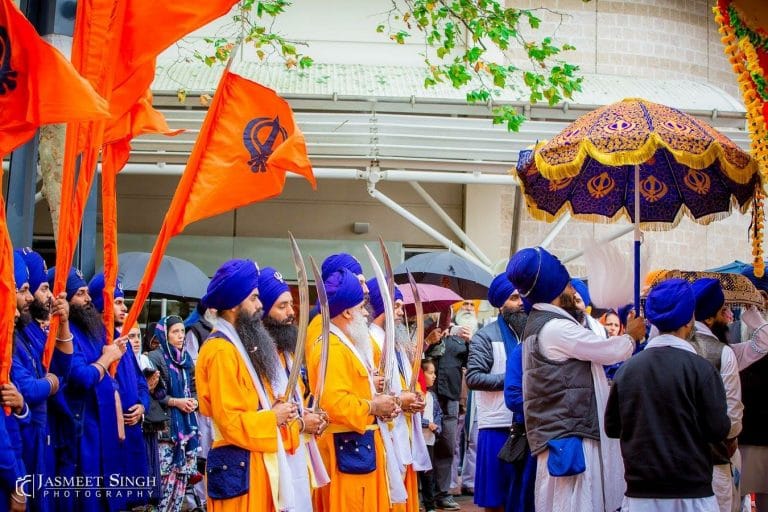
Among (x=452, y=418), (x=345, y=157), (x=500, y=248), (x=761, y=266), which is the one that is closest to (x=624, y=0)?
(x=500, y=248)

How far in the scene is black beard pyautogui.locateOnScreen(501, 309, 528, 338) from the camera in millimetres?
8516

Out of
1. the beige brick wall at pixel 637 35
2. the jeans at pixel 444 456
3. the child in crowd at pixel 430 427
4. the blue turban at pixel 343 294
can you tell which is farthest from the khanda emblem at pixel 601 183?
the beige brick wall at pixel 637 35

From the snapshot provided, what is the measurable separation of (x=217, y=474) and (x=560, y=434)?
2.09 m

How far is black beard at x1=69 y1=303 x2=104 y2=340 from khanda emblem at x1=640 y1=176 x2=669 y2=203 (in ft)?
14.1

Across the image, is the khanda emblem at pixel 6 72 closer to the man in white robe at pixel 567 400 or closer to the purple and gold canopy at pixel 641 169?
the man in white robe at pixel 567 400

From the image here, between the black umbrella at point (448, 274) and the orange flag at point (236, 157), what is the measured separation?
19.0 ft

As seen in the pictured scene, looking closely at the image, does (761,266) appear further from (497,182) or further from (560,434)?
(497,182)

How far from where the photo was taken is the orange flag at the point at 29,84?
4.90 metres

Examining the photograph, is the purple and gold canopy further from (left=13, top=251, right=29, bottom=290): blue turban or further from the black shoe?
the black shoe

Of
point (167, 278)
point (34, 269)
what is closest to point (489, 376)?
point (34, 269)

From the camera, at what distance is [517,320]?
8.52 metres

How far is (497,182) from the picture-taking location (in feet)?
50.5

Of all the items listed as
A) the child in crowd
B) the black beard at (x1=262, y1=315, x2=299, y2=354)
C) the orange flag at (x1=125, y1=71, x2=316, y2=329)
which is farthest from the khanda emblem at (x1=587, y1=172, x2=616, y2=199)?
the black beard at (x1=262, y1=315, x2=299, y2=354)

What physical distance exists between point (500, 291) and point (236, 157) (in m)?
2.85
